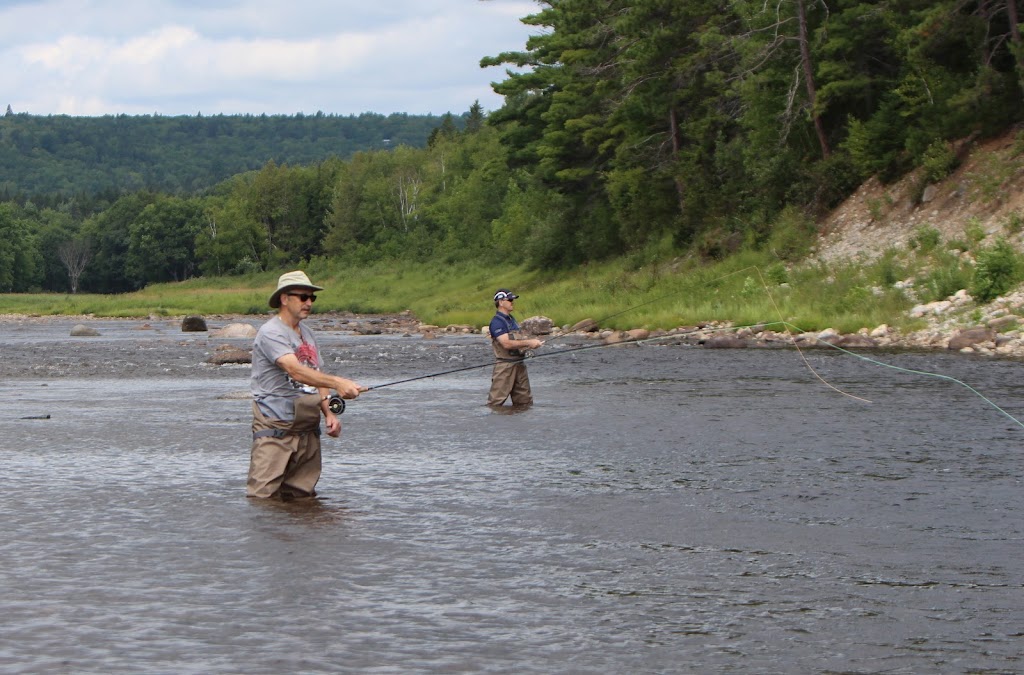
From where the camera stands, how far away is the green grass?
3091cm

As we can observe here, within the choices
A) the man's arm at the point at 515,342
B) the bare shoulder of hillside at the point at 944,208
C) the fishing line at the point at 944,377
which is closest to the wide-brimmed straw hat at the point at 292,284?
the man's arm at the point at 515,342

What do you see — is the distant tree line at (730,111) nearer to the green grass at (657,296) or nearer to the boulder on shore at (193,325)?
the green grass at (657,296)

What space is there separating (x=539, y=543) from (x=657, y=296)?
3152 cm

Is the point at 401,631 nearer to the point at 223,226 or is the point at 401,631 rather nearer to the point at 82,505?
the point at 82,505

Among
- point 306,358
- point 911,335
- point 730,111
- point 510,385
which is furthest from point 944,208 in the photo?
point 306,358

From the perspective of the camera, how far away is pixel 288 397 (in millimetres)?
10008

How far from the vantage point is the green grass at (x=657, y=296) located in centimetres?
3091

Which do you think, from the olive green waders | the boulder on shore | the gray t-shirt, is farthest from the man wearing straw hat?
the boulder on shore

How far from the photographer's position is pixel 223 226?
128125 millimetres

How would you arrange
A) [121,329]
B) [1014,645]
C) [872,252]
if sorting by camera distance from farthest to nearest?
1. [121,329]
2. [872,252]
3. [1014,645]

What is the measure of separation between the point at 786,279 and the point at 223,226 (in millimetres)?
99443

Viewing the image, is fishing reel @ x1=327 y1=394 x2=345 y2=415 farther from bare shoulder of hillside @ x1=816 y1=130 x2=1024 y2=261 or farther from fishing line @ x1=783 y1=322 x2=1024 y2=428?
bare shoulder of hillside @ x1=816 y1=130 x2=1024 y2=261

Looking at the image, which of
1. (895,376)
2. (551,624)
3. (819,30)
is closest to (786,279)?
(819,30)

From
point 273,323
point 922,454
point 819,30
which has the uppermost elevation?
point 819,30
